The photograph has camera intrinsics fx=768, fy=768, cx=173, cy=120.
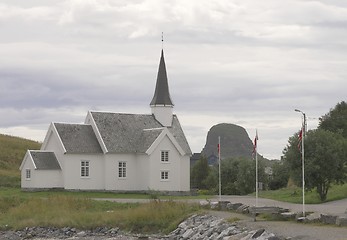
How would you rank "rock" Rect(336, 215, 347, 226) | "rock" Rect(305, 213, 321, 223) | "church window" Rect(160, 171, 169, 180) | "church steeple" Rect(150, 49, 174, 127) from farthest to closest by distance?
1. "church steeple" Rect(150, 49, 174, 127)
2. "church window" Rect(160, 171, 169, 180)
3. "rock" Rect(305, 213, 321, 223)
4. "rock" Rect(336, 215, 347, 226)

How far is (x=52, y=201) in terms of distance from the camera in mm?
47000

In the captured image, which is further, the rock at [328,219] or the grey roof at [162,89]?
the grey roof at [162,89]

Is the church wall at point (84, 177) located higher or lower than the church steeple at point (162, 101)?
lower

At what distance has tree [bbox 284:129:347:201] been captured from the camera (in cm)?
4831

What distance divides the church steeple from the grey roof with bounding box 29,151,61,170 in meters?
12.4

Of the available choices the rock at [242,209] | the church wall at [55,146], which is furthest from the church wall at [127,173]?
the rock at [242,209]

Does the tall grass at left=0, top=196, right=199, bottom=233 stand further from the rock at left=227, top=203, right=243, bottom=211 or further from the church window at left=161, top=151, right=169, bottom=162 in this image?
the church window at left=161, top=151, right=169, bottom=162

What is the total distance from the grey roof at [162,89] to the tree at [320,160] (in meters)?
26.0

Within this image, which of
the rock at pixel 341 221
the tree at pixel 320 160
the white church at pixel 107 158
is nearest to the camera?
the rock at pixel 341 221

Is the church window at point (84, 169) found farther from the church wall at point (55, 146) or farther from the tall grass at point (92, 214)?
the tall grass at point (92, 214)

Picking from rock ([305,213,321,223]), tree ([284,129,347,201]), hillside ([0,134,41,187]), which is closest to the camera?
rock ([305,213,321,223])

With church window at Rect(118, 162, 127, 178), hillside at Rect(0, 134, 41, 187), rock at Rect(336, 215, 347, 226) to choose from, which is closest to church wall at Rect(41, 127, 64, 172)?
hillside at Rect(0, 134, 41, 187)

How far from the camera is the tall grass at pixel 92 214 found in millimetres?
39250

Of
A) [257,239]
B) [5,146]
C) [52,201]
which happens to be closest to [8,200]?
[52,201]
